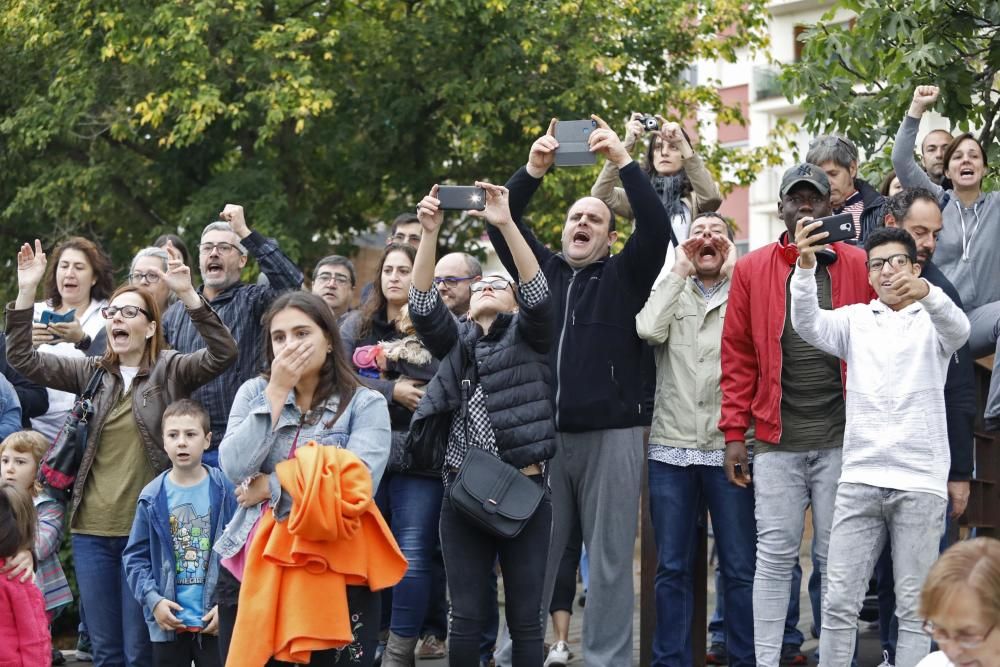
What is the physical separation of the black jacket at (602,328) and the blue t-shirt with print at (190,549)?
1757 millimetres

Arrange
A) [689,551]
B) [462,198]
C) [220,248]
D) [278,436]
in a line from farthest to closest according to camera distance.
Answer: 1. [220,248]
2. [689,551]
3. [462,198]
4. [278,436]

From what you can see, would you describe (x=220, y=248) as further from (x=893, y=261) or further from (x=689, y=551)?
(x=893, y=261)

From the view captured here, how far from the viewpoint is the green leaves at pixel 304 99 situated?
1744cm

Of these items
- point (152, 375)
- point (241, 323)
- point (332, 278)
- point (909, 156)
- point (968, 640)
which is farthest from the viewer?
point (332, 278)

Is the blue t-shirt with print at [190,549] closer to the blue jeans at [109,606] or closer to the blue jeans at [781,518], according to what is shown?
the blue jeans at [109,606]

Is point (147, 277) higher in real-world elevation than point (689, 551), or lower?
higher

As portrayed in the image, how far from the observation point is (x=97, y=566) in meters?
6.94

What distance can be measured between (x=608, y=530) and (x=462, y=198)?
174cm

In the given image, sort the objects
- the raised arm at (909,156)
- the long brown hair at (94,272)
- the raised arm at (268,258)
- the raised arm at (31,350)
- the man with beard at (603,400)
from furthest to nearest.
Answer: the long brown hair at (94,272)
the raised arm at (268,258)
the raised arm at (909,156)
the raised arm at (31,350)
the man with beard at (603,400)

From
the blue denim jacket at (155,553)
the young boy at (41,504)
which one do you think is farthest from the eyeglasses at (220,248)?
the blue denim jacket at (155,553)

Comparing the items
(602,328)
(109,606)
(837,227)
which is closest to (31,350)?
(109,606)

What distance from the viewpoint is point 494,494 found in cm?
611

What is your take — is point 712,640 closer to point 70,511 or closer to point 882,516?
point 882,516

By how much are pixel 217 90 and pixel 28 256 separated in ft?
32.6
